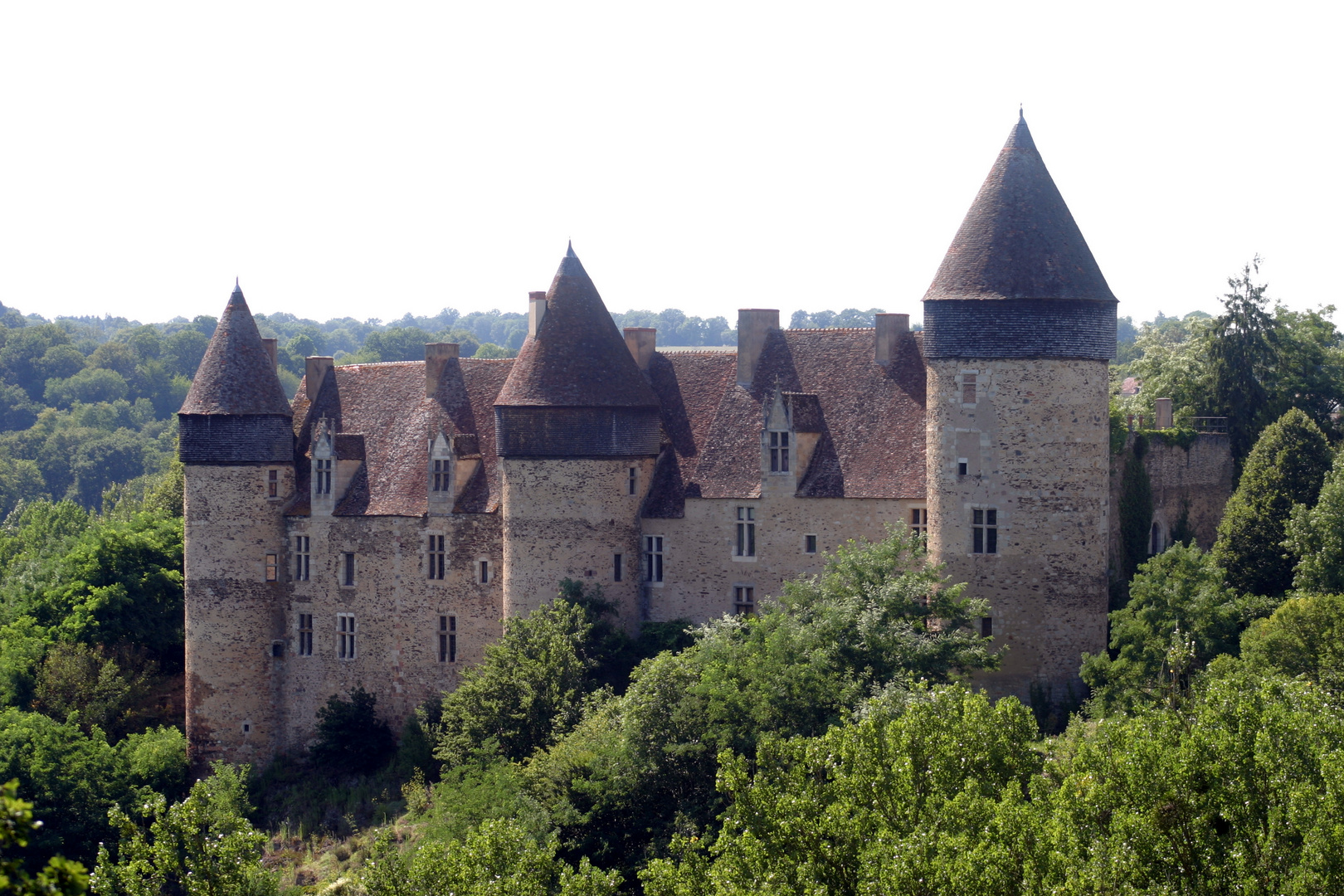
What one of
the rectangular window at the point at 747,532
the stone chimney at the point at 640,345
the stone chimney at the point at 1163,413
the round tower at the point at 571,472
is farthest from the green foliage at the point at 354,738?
the stone chimney at the point at 1163,413

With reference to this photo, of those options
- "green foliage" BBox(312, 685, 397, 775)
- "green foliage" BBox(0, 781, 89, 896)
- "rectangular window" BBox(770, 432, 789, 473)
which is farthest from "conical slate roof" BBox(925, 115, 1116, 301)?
"green foliage" BBox(0, 781, 89, 896)

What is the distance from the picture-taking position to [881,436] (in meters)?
42.5

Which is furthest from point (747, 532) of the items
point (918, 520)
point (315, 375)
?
point (315, 375)

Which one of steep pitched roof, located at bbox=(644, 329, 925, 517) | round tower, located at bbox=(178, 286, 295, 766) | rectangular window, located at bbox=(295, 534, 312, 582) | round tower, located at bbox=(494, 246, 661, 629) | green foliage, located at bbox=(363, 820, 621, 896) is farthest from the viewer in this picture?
rectangular window, located at bbox=(295, 534, 312, 582)

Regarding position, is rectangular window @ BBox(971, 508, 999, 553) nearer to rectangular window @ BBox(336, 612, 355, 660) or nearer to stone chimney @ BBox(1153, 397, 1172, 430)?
stone chimney @ BBox(1153, 397, 1172, 430)

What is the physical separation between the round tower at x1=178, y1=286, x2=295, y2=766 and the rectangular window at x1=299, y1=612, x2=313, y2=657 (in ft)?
→ 2.32

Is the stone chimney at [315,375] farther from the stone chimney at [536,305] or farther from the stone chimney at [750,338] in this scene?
the stone chimney at [750,338]

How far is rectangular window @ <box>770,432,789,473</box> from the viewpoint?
1678 inches

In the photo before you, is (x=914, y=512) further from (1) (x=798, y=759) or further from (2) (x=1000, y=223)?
(1) (x=798, y=759)

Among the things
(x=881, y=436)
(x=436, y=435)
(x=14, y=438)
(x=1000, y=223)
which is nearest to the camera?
(x=1000, y=223)

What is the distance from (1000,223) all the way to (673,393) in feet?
39.3

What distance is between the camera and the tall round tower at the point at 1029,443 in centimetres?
3800

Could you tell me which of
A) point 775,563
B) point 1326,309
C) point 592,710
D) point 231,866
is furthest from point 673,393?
point 1326,309

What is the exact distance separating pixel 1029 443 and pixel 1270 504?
1090 cm
